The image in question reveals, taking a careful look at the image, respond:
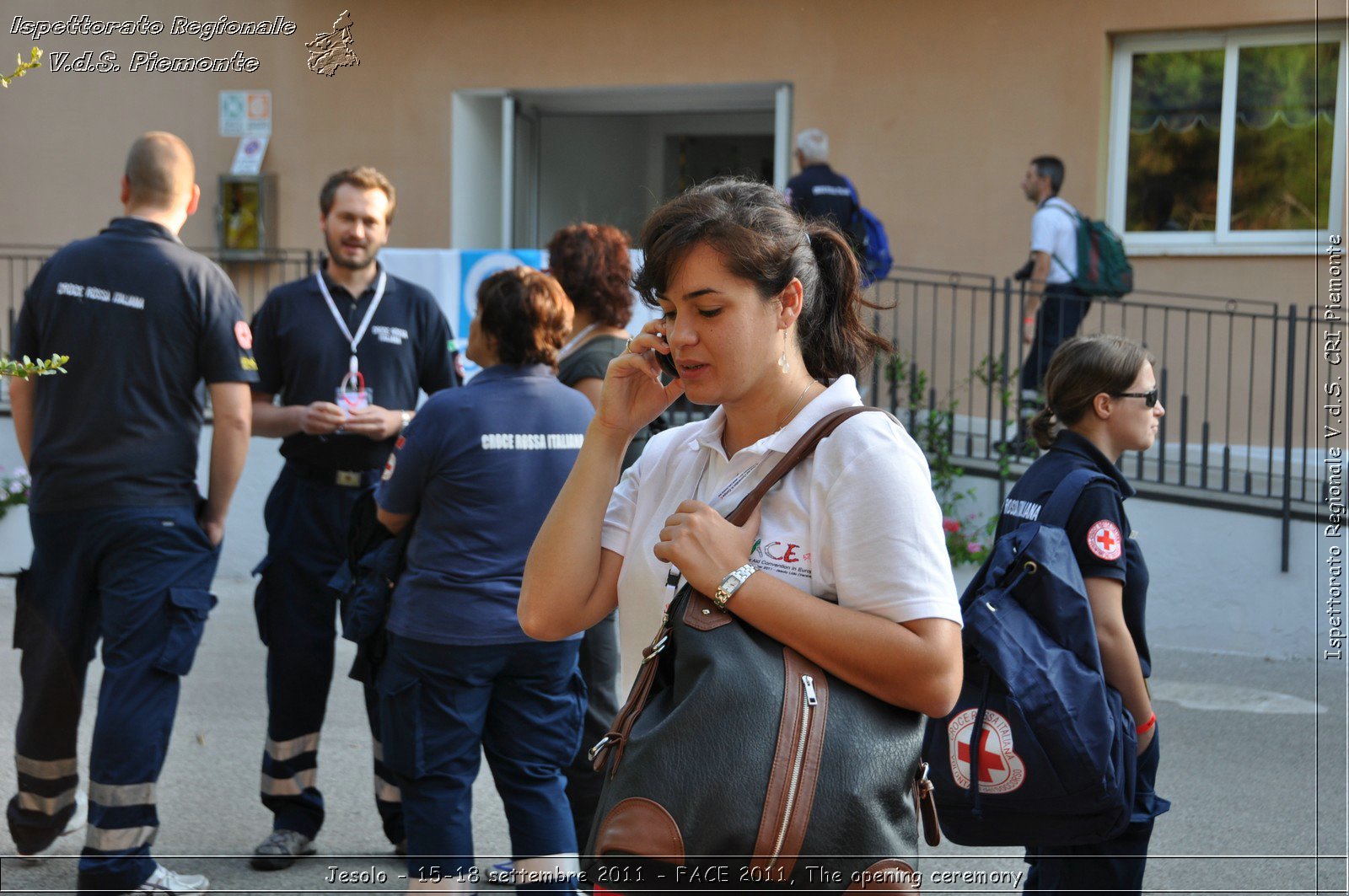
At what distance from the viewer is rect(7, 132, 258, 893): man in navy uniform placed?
3785 millimetres

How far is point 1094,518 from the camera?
123 inches

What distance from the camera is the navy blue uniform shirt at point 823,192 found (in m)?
8.95

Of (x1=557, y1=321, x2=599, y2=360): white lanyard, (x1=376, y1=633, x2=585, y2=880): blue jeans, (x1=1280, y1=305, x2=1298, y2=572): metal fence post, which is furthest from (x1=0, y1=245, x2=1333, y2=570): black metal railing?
(x1=376, y1=633, x2=585, y2=880): blue jeans

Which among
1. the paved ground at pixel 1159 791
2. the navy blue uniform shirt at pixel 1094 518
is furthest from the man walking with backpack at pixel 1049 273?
the navy blue uniform shirt at pixel 1094 518

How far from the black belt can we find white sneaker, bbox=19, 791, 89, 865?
4.08 ft

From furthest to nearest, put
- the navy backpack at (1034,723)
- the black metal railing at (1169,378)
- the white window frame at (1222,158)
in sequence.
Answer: the white window frame at (1222,158) < the black metal railing at (1169,378) < the navy backpack at (1034,723)

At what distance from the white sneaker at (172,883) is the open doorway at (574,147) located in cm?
747

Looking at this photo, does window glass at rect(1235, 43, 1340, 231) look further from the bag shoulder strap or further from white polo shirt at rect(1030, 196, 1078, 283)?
the bag shoulder strap

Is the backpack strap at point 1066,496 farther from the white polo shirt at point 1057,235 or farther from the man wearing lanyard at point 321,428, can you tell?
the white polo shirt at point 1057,235

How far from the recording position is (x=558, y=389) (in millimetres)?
3748

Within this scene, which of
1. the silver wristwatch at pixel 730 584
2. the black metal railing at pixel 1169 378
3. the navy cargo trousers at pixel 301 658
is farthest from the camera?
the black metal railing at pixel 1169 378

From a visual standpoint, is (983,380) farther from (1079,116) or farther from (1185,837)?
(1185,837)

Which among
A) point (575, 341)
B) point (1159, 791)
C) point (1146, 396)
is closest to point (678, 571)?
point (1146, 396)

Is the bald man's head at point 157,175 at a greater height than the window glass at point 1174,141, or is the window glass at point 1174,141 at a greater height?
the window glass at point 1174,141
